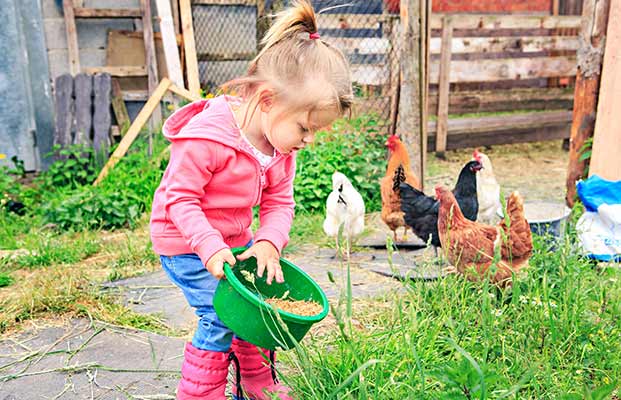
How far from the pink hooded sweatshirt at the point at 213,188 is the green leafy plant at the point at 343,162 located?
2917 mm

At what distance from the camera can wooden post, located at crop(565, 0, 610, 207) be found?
161 inches

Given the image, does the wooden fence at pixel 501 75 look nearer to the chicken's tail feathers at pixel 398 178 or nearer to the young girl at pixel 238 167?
the chicken's tail feathers at pixel 398 178

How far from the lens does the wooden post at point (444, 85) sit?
8016mm

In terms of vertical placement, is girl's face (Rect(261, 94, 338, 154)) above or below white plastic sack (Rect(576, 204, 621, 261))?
above

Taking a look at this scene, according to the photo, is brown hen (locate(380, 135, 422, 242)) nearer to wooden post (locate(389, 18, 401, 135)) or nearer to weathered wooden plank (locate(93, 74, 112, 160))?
wooden post (locate(389, 18, 401, 135))

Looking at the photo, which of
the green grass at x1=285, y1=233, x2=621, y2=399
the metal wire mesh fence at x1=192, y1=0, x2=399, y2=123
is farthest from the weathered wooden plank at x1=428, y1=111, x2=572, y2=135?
the green grass at x1=285, y1=233, x2=621, y2=399

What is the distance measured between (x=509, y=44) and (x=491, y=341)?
7491 mm

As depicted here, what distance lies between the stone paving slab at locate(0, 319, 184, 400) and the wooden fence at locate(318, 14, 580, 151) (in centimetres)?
620

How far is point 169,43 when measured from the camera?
641 cm

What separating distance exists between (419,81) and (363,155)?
3.00 ft

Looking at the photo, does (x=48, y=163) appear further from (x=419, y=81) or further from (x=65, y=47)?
(x=419, y=81)

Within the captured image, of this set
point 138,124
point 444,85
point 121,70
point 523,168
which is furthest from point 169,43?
point 523,168

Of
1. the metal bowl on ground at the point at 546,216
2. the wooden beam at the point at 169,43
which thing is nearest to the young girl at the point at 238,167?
the metal bowl on ground at the point at 546,216

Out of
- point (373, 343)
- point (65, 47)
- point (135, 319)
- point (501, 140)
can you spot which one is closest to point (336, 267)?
point (135, 319)
